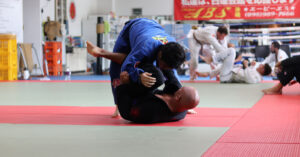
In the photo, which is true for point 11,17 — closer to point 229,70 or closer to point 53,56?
point 53,56

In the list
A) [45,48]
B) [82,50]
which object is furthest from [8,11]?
[82,50]

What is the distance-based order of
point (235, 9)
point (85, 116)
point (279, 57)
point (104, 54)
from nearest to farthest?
point (104, 54) < point (85, 116) < point (279, 57) < point (235, 9)

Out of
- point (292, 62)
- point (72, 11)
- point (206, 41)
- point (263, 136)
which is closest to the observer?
point (263, 136)

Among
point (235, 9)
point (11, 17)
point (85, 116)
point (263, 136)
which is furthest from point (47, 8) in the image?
point (263, 136)

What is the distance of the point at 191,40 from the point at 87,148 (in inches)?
275

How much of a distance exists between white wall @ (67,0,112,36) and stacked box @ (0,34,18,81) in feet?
21.1

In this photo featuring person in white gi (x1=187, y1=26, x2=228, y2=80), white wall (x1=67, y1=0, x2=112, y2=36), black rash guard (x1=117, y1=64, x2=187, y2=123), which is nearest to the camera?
black rash guard (x1=117, y1=64, x2=187, y2=123)

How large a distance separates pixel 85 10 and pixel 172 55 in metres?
15.0

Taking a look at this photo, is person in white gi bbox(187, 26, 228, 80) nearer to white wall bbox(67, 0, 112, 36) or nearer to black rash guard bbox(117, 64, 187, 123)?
black rash guard bbox(117, 64, 187, 123)

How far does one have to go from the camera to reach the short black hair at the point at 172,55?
107 inches

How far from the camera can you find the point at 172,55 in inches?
107

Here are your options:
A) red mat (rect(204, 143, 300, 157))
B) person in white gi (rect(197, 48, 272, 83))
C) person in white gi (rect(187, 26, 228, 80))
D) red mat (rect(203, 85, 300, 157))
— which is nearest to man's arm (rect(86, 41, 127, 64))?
red mat (rect(203, 85, 300, 157))

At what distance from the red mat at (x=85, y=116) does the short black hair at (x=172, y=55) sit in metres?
0.49

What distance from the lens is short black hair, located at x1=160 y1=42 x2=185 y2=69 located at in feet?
8.95
